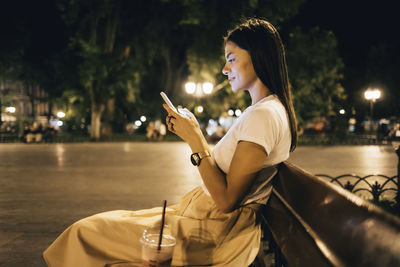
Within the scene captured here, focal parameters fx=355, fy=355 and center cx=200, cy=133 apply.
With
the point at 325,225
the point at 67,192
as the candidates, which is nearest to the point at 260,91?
the point at 325,225

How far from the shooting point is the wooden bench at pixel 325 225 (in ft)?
3.01

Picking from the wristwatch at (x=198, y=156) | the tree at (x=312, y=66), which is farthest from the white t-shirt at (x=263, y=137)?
the tree at (x=312, y=66)

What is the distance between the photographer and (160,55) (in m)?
34.4

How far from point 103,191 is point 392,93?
41365 mm

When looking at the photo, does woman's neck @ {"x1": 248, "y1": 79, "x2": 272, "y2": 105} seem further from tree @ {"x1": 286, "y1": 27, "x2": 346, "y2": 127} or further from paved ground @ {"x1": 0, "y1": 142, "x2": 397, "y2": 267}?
tree @ {"x1": 286, "y1": 27, "x2": 346, "y2": 127}

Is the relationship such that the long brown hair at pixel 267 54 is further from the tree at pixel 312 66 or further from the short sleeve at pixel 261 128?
the tree at pixel 312 66

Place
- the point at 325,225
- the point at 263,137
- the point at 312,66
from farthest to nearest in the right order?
the point at 312,66, the point at 263,137, the point at 325,225

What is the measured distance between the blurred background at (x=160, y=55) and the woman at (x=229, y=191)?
18.0 meters

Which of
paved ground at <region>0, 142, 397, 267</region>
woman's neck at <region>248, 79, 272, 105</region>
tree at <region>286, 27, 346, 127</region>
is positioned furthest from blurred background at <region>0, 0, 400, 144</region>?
woman's neck at <region>248, 79, 272, 105</region>

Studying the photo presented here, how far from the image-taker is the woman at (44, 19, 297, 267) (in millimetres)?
1654

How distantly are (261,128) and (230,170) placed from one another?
0.24m

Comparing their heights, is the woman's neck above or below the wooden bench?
above

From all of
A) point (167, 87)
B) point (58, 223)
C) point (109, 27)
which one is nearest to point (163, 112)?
point (167, 87)

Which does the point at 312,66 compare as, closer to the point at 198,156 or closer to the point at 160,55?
the point at 160,55
